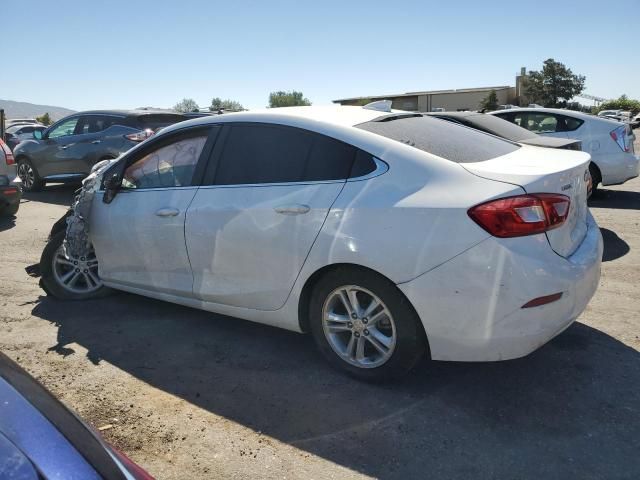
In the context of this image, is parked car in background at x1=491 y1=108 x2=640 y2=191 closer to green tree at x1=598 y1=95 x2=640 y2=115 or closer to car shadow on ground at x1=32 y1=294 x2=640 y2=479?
car shadow on ground at x1=32 y1=294 x2=640 y2=479

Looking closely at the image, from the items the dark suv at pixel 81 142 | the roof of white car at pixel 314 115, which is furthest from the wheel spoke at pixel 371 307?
the dark suv at pixel 81 142

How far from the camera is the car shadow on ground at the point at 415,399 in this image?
2.70 meters

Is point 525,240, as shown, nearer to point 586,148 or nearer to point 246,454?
point 246,454

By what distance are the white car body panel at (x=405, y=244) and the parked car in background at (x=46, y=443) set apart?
1830mm

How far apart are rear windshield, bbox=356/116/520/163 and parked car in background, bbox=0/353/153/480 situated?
7.81 feet

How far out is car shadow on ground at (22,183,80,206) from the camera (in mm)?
10891

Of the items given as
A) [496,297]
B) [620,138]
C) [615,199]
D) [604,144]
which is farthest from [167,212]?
[615,199]

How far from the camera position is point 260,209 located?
11.7 ft

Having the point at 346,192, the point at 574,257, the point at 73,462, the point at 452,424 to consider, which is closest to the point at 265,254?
the point at 346,192

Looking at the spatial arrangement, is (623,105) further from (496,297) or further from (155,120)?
(496,297)

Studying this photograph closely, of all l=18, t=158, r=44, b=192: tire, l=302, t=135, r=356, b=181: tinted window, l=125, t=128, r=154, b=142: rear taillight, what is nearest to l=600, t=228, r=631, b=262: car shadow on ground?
l=302, t=135, r=356, b=181: tinted window

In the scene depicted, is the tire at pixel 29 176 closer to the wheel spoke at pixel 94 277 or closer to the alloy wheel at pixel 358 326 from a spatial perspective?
the wheel spoke at pixel 94 277

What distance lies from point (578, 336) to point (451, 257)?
1693 mm

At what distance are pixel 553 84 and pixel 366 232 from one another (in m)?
69.8
